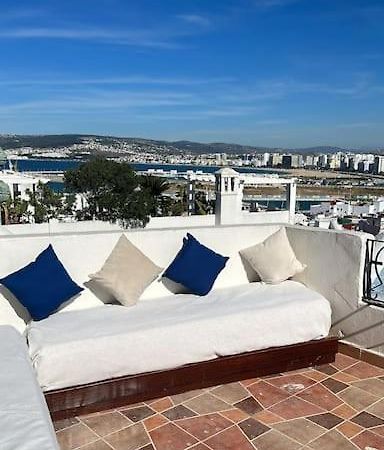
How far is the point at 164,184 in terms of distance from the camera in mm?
18172

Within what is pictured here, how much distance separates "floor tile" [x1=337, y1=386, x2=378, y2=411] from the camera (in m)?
2.47

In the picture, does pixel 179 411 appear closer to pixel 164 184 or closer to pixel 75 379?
pixel 75 379

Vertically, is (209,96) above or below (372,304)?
above

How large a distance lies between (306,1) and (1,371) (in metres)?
12.6

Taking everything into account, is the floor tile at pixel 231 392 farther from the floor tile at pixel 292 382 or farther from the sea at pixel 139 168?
the sea at pixel 139 168

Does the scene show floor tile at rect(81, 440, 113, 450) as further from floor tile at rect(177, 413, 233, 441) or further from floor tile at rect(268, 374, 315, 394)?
floor tile at rect(268, 374, 315, 394)

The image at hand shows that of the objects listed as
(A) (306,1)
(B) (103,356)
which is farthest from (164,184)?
(B) (103,356)

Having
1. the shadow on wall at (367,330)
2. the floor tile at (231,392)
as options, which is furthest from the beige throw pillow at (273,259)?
the floor tile at (231,392)

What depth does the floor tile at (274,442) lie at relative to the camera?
6.83ft

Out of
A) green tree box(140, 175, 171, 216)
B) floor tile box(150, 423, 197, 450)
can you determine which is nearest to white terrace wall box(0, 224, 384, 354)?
floor tile box(150, 423, 197, 450)

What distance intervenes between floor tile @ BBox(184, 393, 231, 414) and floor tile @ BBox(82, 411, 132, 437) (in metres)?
0.37

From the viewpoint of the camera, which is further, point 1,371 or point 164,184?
point 164,184

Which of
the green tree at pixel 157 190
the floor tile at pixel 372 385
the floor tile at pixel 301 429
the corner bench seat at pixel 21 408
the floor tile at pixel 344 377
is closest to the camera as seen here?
the corner bench seat at pixel 21 408

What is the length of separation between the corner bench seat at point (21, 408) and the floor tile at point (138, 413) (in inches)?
25.5
